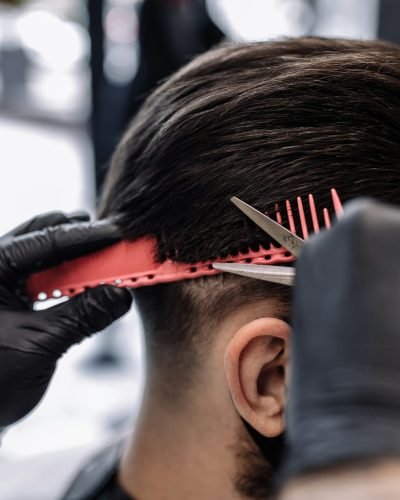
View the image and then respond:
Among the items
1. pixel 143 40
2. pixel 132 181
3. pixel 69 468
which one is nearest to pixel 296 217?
pixel 132 181

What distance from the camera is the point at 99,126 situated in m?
2.50

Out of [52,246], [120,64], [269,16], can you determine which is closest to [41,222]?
[52,246]

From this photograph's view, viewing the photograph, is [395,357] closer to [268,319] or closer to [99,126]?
[268,319]

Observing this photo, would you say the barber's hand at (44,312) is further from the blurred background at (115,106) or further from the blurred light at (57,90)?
the blurred light at (57,90)

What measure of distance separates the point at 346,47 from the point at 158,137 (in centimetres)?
32

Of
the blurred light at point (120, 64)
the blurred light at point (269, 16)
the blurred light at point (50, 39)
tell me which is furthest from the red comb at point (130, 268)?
the blurred light at point (50, 39)

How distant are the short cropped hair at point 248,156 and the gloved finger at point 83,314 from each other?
69mm

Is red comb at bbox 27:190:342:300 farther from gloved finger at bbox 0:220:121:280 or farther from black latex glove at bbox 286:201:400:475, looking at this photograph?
black latex glove at bbox 286:201:400:475

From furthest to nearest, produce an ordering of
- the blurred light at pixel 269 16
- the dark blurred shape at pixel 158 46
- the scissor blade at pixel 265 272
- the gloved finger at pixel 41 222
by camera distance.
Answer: the blurred light at pixel 269 16 → the dark blurred shape at pixel 158 46 → the gloved finger at pixel 41 222 → the scissor blade at pixel 265 272

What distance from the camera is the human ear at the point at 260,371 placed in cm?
87

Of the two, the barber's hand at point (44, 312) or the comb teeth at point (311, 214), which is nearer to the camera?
the comb teeth at point (311, 214)

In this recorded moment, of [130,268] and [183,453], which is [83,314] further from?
[183,453]

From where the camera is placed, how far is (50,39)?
7.95 meters

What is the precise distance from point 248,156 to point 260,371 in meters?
0.30
